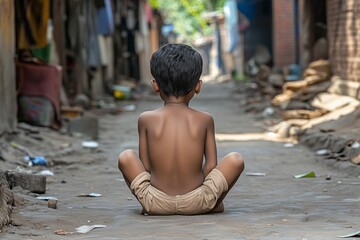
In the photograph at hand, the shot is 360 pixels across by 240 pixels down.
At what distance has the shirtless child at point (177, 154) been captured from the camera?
5129mm

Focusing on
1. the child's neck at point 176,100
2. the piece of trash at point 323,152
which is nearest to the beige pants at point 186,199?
the child's neck at point 176,100

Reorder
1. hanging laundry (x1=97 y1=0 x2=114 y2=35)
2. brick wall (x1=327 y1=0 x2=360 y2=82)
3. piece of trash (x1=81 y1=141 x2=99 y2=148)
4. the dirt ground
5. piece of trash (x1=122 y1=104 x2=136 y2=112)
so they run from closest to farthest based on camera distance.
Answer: the dirt ground → piece of trash (x1=81 y1=141 x2=99 y2=148) → brick wall (x1=327 y1=0 x2=360 y2=82) → piece of trash (x1=122 y1=104 x2=136 y2=112) → hanging laundry (x1=97 y1=0 x2=114 y2=35)

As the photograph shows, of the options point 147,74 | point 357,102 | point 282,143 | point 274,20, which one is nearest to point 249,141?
point 282,143

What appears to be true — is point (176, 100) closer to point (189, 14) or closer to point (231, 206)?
point (231, 206)

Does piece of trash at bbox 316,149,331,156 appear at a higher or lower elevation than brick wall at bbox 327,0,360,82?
lower

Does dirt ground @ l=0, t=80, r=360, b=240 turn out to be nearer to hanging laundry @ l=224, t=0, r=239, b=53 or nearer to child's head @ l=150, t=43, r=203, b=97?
child's head @ l=150, t=43, r=203, b=97

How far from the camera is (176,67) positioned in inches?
202

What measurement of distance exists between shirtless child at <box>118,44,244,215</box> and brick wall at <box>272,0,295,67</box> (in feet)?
61.5

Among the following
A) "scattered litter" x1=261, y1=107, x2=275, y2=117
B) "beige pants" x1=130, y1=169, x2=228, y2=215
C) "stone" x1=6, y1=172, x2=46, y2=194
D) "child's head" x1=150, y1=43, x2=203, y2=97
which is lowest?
"scattered litter" x1=261, y1=107, x2=275, y2=117

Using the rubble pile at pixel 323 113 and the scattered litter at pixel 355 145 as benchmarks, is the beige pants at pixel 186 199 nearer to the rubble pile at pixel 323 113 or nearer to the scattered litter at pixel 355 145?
the rubble pile at pixel 323 113

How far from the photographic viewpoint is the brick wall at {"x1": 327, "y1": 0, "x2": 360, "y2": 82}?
1245cm

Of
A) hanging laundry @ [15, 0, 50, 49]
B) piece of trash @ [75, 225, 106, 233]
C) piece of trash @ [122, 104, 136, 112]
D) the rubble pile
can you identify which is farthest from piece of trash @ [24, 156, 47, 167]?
piece of trash @ [122, 104, 136, 112]

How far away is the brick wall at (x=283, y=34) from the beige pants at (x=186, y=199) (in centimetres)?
1884

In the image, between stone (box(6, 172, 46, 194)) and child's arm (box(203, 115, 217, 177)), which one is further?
stone (box(6, 172, 46, 194))
